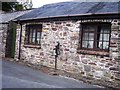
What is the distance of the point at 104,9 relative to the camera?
1267 centimetres

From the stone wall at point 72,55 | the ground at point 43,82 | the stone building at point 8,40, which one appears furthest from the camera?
the stone building at point 8,40

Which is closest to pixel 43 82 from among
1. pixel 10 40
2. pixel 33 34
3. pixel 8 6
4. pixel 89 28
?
pixel 89 28

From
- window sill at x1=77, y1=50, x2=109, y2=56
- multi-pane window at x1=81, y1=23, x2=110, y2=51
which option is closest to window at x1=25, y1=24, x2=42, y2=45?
multi-pane window at x1=81, y1=23, x2=110, y2=51

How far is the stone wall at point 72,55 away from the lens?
1177 cm

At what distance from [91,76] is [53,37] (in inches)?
145

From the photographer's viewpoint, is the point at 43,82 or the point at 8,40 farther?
the point at 8,40

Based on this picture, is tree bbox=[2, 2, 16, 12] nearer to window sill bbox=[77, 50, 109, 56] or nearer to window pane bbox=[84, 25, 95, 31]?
window pane bbox=[84, 25, 95, 31]

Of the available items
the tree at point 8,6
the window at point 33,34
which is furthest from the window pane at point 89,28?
the tree at point 8,6

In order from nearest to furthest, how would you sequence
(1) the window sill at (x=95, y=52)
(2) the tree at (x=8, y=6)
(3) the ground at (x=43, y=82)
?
1. (3) the ground at (x=43, y=82)
2. (1) the window sill at (x=95, y=52)
3. (2) the tree at (x=8, y=6)

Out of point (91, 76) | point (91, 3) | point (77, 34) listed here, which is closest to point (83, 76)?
point (91, 76)

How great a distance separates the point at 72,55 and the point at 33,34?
4.47m

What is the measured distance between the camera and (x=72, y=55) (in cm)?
1378

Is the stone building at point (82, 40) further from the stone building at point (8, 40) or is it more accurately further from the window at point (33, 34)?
the stone building at point (8, 40)

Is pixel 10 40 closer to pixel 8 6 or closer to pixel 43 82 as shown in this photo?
pixel 43 82
